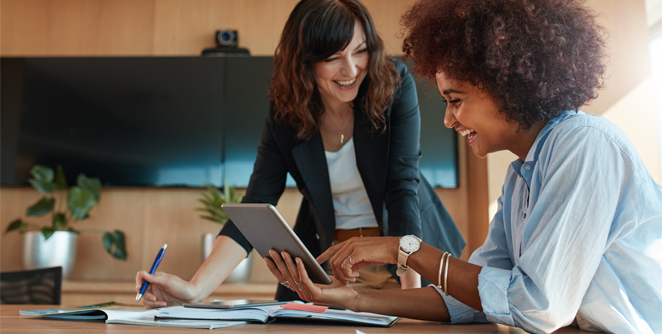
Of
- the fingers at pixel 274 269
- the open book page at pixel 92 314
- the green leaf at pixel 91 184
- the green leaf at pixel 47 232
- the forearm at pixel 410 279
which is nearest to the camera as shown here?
the open book page at pixel 92 314

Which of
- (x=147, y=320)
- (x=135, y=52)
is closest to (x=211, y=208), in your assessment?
(x=135, y=52)

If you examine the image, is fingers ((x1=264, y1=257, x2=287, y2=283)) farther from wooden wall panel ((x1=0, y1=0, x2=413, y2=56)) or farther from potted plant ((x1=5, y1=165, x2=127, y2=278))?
wooden wall panel ((x1=0, y1=0, x2=413, y2=56))

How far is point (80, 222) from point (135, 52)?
1261 millimetres

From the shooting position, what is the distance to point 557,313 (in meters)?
0.70

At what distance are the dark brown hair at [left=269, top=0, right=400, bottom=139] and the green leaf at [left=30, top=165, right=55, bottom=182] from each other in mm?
2286

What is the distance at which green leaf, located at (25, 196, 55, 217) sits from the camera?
121 inches

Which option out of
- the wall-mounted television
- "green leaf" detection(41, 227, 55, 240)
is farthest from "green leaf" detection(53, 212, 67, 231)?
the wall-mounted television

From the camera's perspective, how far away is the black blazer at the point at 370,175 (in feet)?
4.64

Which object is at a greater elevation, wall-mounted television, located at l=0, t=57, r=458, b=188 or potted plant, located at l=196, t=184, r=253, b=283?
wall-mounted television, located at l=0, t=57, r=458, b=188

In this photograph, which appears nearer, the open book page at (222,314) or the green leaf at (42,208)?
the open book page at (222,314)

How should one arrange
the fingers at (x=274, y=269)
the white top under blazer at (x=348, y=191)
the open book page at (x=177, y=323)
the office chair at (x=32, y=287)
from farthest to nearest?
the office chair at (x=32, y=287)
the white top under blazer at (x=348, y=191)
the fingers at (x=274, y=269)
the open book page at (x=177, y=323)

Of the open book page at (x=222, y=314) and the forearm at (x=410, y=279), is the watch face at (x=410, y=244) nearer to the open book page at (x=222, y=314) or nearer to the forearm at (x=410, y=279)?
the open book page at (x=222, y=314)

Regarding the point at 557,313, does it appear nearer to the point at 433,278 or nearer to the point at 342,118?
the point at 433,278

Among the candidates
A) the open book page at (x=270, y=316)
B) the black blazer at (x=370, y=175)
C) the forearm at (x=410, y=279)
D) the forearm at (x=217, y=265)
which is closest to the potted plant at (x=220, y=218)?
the black blazer at (x=370, y=175)
